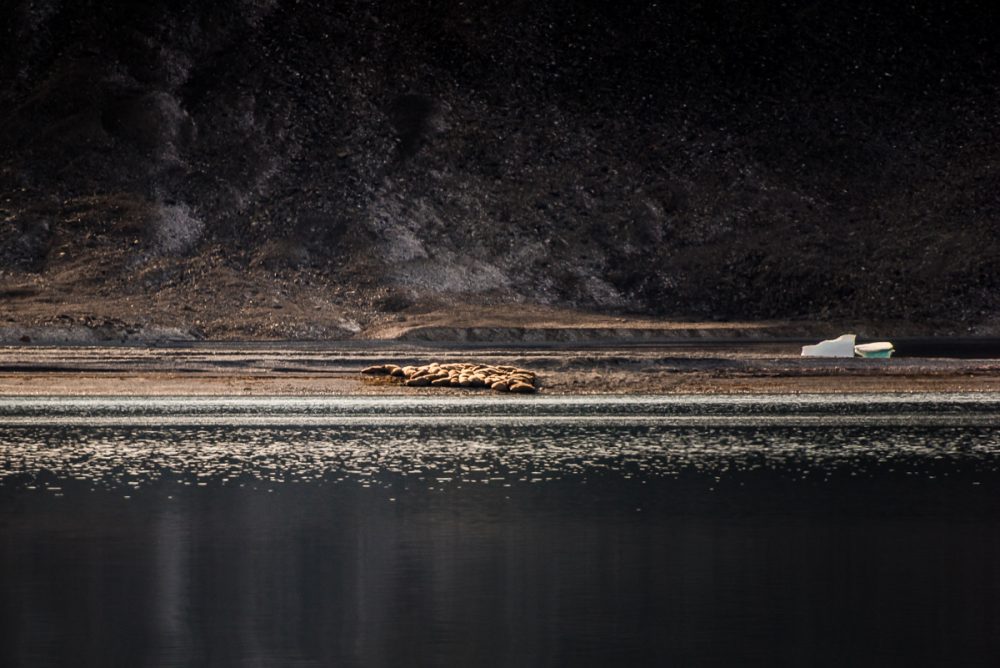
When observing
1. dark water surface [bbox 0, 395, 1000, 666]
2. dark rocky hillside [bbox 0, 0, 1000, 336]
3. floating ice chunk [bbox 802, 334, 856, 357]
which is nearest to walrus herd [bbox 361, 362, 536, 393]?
dark water surface [bbox 0, 395, 1000, 666]

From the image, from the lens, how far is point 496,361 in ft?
119

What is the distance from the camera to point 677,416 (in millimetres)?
22766

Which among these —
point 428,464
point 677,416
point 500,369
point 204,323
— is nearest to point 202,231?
point 204,323

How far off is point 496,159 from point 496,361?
34.0 m

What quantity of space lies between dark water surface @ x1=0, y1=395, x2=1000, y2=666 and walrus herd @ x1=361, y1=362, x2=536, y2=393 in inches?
333

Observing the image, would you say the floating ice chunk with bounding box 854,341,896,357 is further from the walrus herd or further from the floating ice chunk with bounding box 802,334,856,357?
the walrus herd

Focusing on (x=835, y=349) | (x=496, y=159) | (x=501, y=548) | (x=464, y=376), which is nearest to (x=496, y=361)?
(x=464, y=376)

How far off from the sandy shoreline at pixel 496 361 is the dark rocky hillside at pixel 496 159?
14154 mm

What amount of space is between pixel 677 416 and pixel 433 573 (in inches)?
542

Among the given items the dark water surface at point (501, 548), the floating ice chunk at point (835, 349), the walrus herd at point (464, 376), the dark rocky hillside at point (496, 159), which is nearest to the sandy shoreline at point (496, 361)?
the walrus herd at point (464, 376)

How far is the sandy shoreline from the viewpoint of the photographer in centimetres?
2902

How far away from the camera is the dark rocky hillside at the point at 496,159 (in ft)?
197

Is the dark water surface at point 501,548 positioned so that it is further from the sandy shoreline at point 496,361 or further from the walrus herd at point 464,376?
the sandy shoreline at point 496,361

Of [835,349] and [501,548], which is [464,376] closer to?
[835,349]
